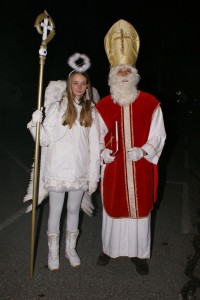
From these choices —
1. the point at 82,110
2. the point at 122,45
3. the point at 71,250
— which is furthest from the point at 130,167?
the point at 122,45

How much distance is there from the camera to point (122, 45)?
4.14 m

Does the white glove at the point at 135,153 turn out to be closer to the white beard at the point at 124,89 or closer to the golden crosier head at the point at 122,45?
the white beard at the point at 124,89

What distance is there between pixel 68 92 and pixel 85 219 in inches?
99.4

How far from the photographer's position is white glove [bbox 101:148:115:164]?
398 cm

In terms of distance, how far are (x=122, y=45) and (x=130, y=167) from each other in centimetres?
142

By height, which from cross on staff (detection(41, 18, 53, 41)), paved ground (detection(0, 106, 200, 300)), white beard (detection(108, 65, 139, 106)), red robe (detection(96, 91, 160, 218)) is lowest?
paved ground (detection(0, 106, 200, 300))

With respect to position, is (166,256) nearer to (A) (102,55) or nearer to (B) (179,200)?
(B) (179,200)

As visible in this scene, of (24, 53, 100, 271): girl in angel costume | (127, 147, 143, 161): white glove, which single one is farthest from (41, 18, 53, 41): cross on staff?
(127, 147, 143, 161): white glove

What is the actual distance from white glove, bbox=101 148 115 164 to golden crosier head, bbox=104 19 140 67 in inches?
40.8

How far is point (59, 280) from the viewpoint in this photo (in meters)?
3.83

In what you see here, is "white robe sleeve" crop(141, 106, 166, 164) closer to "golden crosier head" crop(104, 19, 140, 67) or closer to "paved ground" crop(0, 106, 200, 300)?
"golden crosier head" crop(104, 19, 140, 67)

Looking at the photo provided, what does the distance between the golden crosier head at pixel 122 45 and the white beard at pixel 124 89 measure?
129 millimetres

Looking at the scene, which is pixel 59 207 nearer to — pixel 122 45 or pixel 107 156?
pixel 107 156

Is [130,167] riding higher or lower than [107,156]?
lower
